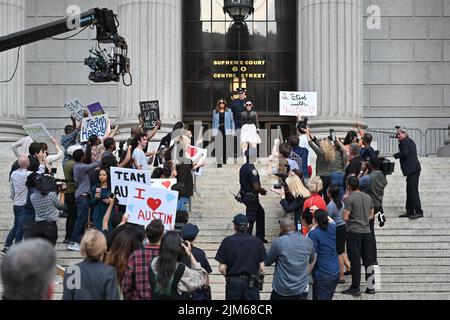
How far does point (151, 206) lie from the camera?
1158 centimetres

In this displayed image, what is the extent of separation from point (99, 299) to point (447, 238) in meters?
9.32

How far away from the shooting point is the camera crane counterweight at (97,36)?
13136 millimetres

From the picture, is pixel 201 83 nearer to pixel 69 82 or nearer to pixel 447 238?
pixel 69 82

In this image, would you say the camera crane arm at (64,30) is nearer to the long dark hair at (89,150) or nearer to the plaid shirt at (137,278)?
the long dark hair at (89,150)

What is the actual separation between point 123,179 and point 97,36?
2218 mm

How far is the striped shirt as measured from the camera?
13977 mm

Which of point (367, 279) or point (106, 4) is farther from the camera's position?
point (106, 4)

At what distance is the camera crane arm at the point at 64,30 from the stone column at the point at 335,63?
9.36 meters

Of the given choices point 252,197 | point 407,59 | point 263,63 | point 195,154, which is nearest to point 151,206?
point 252,197

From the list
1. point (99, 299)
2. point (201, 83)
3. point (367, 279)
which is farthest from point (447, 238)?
point (201, 83)

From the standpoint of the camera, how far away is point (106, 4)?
27.9m

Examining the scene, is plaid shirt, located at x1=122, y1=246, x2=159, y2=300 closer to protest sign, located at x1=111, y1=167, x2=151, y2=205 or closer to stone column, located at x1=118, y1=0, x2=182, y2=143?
protest sign, located at x1=111, y1=167, x2=151, y2=205

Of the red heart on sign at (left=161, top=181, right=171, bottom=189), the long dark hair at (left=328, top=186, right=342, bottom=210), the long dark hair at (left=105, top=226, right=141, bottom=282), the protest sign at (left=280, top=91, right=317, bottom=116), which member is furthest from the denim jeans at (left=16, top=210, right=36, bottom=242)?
the protest sign at (left=280, top=91, right=317, bottom=116)

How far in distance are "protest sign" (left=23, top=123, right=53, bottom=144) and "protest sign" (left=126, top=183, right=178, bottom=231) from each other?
636cm
